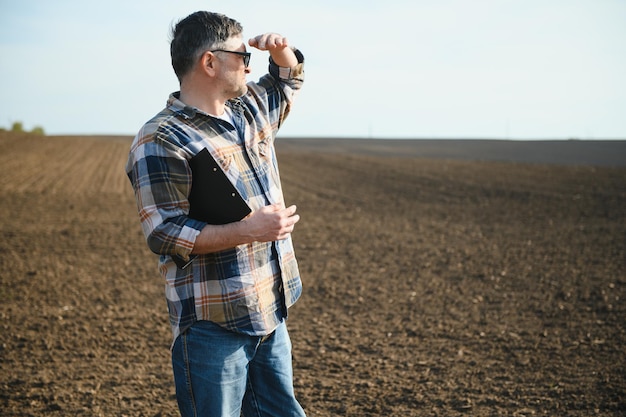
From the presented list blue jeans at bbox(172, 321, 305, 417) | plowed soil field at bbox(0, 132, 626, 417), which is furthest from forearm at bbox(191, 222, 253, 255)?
plowed soil field at bbox(0, 132, 626, 417)

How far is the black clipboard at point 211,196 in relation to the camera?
2.16 meters

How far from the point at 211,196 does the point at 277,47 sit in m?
0.76

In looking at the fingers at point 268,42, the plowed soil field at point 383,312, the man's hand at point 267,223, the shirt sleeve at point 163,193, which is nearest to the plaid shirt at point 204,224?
the shirt sleeve at point 163,193

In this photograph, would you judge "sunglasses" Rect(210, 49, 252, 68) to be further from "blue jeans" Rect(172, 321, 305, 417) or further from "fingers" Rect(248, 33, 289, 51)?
"blue jeans" Rect(172, 321, 305, 417)

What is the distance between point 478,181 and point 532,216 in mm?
6990

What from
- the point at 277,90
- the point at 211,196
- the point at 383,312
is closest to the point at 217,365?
the point at 211,196

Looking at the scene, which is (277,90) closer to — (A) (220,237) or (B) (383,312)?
(A) (220,237)

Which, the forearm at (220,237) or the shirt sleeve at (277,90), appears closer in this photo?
the forearm at (220,237)

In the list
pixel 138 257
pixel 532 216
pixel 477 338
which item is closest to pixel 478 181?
pixel 532 216

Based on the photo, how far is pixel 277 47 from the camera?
2.56 metres

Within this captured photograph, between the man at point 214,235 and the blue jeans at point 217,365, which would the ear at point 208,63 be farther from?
the blue jeans at point 217,365

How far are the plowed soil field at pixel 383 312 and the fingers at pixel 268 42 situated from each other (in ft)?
8.75

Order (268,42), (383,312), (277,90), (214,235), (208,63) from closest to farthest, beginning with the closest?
(214,235) < (208,63) < (268,42) < (277,90) < (383,312)

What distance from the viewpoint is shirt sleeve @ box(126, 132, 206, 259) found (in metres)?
2.11
